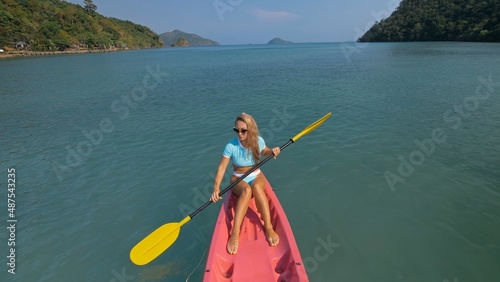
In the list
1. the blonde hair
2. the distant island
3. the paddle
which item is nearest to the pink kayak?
the paddle

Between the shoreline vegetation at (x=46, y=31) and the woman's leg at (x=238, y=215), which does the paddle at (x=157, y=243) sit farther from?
the shoreline vegetation at (x=46, y=31)

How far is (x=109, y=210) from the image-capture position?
7586 millimetres

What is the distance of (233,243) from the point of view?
4840 mm

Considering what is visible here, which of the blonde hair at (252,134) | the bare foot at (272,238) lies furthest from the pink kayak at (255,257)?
the blonde hair at (252,134)

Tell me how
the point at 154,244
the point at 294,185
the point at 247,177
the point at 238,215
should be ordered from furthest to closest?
A: the point at 294,185, the point at 247,177, the point at 154,244, the point at 238,215

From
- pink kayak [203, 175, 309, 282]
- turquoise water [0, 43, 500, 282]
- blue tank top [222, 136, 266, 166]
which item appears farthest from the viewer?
turquoise water [0, 43, 500, 282]

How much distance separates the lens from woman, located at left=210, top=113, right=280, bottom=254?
502cm

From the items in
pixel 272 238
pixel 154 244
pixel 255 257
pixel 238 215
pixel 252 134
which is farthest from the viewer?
pixel 154 244

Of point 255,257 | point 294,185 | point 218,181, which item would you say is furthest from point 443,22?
point 255,257

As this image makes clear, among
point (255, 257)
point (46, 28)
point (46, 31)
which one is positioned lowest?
point (255, 257)

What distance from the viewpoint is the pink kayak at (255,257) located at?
14.0ft

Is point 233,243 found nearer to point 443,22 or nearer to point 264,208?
point 264,208

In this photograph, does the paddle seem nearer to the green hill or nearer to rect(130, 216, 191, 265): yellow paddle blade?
rect(130, 216, 191, 265): yellow paddle blade

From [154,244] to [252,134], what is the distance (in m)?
3.03
